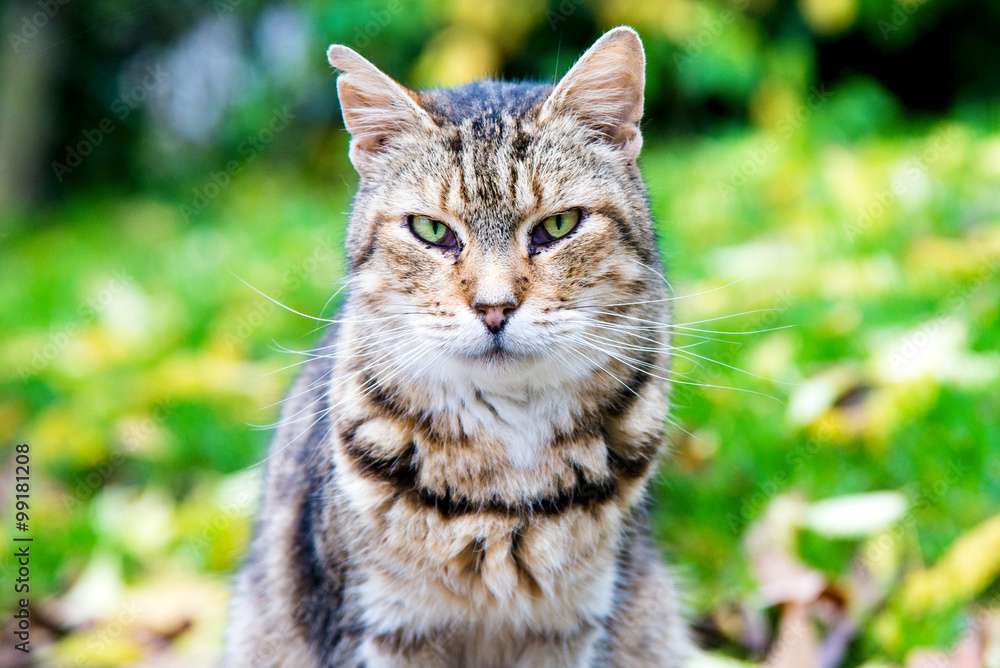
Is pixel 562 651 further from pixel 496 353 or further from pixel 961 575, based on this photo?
pixel 961 575


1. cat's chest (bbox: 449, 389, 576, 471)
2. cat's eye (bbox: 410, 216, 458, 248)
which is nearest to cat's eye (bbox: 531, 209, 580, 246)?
cat's eye (bbox: 410, 216, 458, 248)

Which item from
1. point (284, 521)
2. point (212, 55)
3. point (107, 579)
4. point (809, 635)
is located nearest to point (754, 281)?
point (809, 635)

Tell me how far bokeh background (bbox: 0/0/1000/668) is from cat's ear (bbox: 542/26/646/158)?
1.43 feet

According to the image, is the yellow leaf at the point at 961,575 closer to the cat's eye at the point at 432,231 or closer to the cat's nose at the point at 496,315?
the cat's nose at the point at 496,315

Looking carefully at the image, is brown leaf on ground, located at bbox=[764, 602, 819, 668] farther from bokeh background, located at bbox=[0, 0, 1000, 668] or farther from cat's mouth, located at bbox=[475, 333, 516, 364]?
cat's mouth, located at bbox=[475, 333, 516, 364]

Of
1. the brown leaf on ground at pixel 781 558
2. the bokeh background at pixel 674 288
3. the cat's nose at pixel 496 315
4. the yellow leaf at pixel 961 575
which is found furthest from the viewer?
the bokeh background at pixel 674 288

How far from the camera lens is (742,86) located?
5.41 meters

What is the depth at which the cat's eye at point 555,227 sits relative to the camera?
1.79m

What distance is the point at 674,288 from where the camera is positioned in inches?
108

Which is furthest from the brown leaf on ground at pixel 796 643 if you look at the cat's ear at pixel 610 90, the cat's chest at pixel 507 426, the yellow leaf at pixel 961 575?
the cat's ear at pixel 610 90

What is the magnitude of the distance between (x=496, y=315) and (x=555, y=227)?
11.0 inches

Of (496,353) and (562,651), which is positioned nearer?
(496,353)

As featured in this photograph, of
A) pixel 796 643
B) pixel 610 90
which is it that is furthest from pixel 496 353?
pixel 796 643

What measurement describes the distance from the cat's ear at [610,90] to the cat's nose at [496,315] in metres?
0.48
